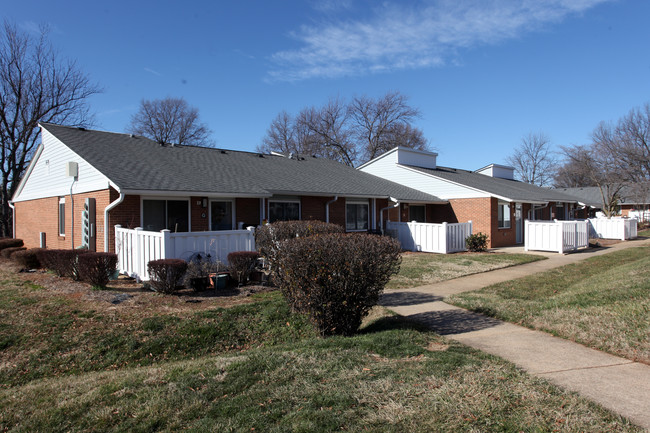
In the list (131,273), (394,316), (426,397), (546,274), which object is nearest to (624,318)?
(394,316)

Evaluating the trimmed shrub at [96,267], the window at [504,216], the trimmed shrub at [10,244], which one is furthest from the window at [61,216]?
the window at [504,216]

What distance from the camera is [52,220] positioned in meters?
16.6

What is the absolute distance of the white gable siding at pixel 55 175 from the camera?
514 inches

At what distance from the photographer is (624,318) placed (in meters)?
5.94

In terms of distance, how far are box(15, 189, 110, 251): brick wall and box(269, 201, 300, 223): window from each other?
590cm

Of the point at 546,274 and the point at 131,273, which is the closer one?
the point at 131,273

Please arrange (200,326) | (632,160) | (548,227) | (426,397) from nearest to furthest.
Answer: (426,397) < (200,326) < (548,227) < (632,160)

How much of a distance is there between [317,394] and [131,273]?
27.4 ft

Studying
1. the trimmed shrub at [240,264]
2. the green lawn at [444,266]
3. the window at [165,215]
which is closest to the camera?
the trimmed shrub at [240,264]

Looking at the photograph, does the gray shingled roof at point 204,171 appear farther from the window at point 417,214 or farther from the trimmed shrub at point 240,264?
the trimmed shrub at point 240,264

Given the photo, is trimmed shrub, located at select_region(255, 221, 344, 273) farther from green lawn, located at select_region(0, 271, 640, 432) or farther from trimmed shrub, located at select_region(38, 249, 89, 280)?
trimmed shrub, located at select_region(38, 249, 89, 280)

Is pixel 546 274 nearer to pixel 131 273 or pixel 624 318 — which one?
pixel 624 318

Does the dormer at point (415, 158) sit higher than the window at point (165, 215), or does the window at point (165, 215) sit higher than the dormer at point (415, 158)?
the dormer at point (415, 158)

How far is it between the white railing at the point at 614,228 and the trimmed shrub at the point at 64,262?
96.4 feet
